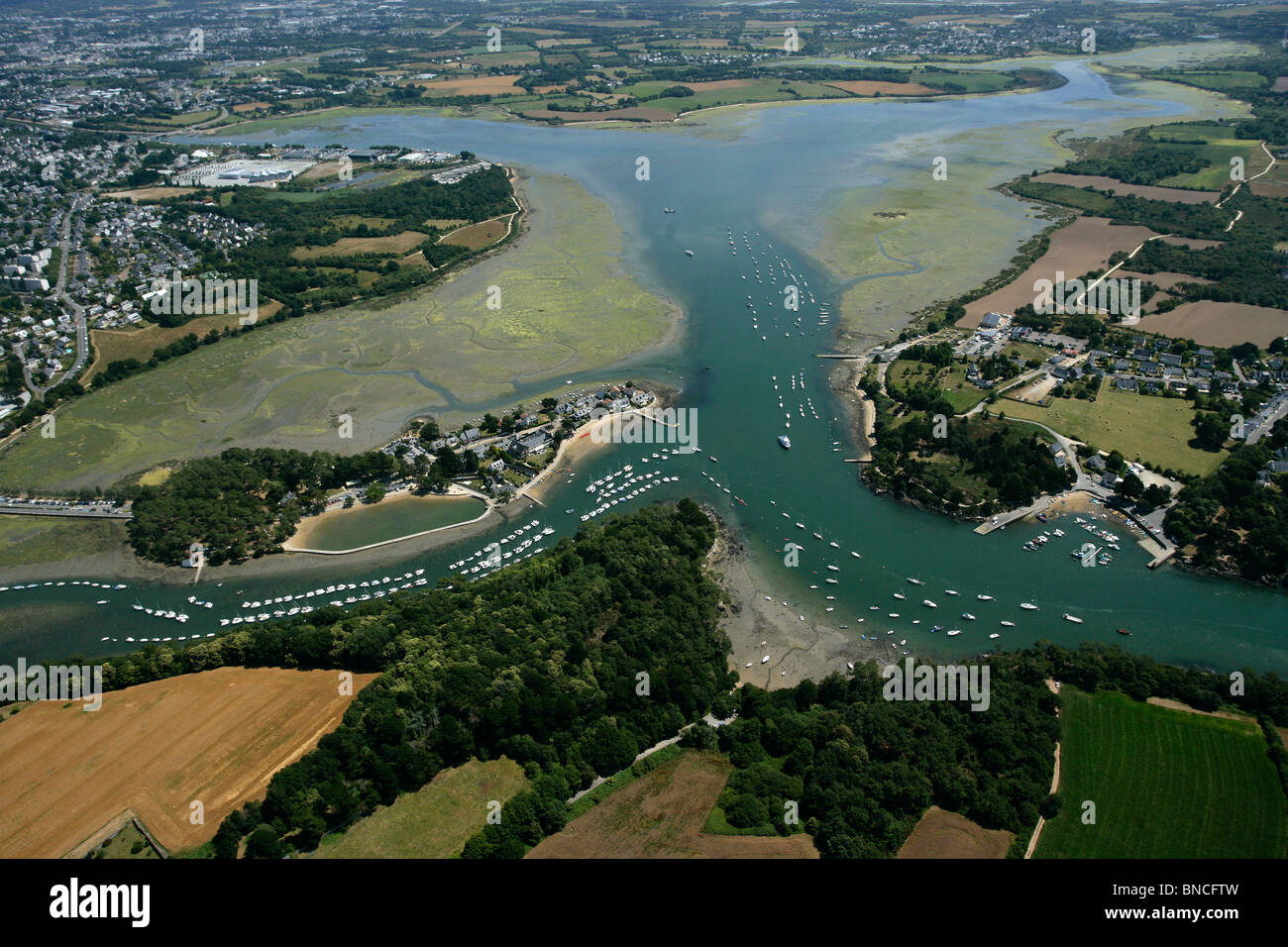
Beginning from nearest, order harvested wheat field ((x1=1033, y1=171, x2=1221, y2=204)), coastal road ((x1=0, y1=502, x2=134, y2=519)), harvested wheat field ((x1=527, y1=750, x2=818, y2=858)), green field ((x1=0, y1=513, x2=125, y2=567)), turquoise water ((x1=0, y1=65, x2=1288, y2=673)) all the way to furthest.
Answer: harvested wheat field ((x1=527, y1=750, x2=818, y2=858)) < turquoise water ((x1=0, y1=65, x2=1288, y2=673)) < green field ((x1=0, y1=513, x2=125, y2=567)) < coastal road ((x1=0, y1=502, x2=134, y2=519)) < harvested wheat field ((x1=1033, y1=171, x2=1221, y2=204))

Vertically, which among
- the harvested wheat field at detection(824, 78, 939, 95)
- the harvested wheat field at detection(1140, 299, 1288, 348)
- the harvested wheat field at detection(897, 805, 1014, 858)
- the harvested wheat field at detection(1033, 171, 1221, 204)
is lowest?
the harvested wheat field at detection(897, 805, 1014, 858)

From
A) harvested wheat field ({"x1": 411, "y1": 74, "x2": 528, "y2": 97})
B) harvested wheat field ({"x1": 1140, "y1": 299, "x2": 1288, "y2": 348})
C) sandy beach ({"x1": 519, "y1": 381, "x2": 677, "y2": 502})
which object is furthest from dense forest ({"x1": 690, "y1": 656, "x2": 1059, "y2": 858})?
harvested wheat field ({"x1": 411, "y1": 74, "x2": 528, "y2": 97})

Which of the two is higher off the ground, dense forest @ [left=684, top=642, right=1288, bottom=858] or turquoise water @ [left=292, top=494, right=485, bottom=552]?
turquoise water @ [left=292, top=494, right=485, bottom=552]

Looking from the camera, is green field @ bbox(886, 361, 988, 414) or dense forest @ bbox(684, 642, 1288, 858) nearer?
dense forest @ bbox(684, 642, 1288, 858)

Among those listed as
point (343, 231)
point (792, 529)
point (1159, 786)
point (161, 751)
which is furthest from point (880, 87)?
point (161, 751)

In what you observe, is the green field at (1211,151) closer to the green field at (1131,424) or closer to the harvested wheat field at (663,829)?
the green field at (1131,424)

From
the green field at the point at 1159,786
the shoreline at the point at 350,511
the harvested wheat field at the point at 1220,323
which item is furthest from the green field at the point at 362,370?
the harvested wheat field at the point at 1220,323

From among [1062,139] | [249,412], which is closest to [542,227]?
[249,412]

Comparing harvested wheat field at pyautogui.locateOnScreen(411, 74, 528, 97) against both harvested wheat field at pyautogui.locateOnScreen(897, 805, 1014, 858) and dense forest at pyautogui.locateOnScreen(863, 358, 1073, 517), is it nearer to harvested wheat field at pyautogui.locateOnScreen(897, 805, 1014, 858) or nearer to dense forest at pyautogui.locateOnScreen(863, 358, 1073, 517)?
dense forest at pyautogui.locateOnScreen(863, 358, 1073, 517)
